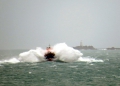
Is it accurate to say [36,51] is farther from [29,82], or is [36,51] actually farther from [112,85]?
[112,85]

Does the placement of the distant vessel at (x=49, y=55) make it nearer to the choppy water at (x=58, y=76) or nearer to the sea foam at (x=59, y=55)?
the sea foam at (x=59, y=55)

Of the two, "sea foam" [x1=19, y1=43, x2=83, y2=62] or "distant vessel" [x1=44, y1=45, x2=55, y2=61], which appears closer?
"sea foam" [x1=19, y1=43, x2=83, y2=62]

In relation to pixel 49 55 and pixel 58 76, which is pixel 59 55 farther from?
pixel 58 76

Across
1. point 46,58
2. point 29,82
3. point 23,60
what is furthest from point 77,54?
point 29,82

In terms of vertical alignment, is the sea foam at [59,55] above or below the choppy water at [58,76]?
above

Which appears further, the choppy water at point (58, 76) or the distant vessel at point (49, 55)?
the distant vessel at point (49, 55)

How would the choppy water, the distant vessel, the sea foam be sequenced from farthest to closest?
the distant vessel < the sea foam < the choppy water

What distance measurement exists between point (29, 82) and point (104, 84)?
10623mm

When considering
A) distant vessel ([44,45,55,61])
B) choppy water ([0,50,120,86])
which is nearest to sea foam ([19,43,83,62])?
distant vessel ([44,45,55,61])

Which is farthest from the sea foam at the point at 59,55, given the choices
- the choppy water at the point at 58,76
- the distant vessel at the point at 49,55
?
the choppy water at the point at 58,76

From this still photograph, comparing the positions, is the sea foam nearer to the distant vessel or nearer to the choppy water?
the distant vessel

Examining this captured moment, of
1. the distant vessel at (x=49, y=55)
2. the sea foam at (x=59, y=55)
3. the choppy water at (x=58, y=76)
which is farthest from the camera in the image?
the distant vessel at (x=49, y=55)

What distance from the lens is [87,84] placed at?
32969mm

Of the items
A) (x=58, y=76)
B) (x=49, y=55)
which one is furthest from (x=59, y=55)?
(x=58, y=76)
